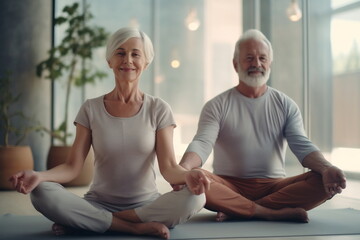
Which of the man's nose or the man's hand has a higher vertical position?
the man's nose

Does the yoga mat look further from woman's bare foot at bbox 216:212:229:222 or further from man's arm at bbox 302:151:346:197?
man's arm at bbox 302:151:346:197

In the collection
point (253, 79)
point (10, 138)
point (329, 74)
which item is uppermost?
point (329, 74)

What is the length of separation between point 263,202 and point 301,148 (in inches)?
15.1

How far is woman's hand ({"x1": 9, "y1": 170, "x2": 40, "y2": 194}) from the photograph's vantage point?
6.46 feet

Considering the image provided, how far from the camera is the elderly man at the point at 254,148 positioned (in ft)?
8.79

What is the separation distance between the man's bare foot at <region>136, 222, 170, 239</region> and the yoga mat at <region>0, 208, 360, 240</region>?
0.03 metres

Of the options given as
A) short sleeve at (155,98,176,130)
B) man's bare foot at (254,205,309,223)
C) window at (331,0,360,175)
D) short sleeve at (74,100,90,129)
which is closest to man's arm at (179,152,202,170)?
short sleeve at (155,98,176,130)

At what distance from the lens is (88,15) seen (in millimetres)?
5398

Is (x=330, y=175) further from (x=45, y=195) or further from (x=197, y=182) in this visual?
(x=45, y=195)

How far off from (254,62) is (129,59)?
903 millimetres

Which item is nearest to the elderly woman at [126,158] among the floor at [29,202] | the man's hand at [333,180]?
the man's hand at [333,180]

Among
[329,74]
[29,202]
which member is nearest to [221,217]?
[29,202]

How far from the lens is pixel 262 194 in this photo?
2826mm

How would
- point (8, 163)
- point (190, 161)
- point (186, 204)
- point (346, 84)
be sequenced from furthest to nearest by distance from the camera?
point (346, 84), point (8, 163), point (190, 161), point (186, 204)
